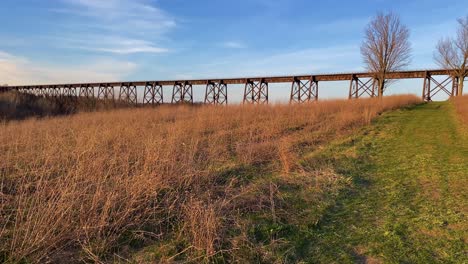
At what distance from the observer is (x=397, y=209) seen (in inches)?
135

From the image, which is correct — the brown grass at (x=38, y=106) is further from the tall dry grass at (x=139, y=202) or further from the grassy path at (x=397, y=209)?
the grassy path at (x=397, y=209)

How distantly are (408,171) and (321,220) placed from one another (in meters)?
2.33

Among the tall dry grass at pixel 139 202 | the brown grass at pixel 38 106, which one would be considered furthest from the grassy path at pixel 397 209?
the brown grass at pixel 38 106

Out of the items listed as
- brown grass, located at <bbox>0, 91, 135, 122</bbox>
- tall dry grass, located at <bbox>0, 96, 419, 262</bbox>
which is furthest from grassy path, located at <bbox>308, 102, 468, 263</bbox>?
brown grass, located at <bbox>0, 91, 135, 122</bbox>

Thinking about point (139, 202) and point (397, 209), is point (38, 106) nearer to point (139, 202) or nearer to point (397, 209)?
point (139, 202)

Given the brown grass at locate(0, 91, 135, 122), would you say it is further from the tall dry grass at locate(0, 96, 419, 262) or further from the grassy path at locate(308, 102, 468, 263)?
the grassy path at locate(308, 102, 468, 263)

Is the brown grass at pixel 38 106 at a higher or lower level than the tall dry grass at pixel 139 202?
higher

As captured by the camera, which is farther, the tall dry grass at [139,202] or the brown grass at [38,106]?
the brown grass at [38,106]

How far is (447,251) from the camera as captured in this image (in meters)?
2.57

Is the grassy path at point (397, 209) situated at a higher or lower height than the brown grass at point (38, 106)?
lower

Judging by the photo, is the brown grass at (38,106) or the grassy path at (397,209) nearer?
the grassy path at (397,209)

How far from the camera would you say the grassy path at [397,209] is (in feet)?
8.50

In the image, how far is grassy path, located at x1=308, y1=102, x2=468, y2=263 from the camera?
2.59 m

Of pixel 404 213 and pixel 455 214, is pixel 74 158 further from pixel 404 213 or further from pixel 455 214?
pixel 455 214
